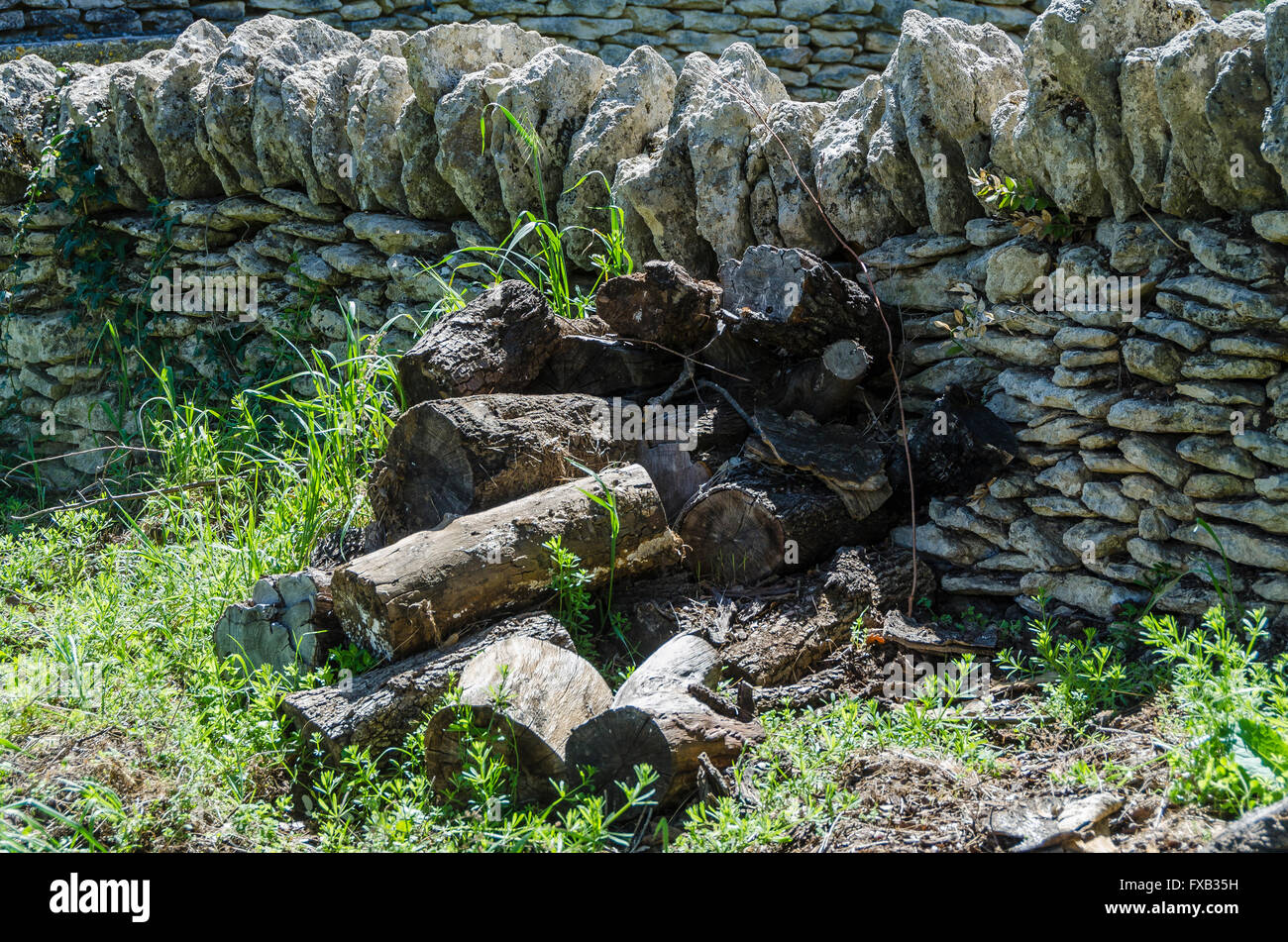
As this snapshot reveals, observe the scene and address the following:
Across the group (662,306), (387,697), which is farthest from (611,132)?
(387,697)

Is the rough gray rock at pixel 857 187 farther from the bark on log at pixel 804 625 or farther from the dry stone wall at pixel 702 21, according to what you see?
the dry stone wall at pixel 702 21

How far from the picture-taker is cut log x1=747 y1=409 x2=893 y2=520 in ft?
10.9

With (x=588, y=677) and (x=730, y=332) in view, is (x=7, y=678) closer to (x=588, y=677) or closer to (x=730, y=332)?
(x=588, y=677)

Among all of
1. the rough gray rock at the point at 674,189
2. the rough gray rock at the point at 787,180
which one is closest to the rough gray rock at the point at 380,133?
the rough gray rock at the point at 674,189

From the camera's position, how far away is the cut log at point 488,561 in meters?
2.96

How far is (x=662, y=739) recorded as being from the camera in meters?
2.45

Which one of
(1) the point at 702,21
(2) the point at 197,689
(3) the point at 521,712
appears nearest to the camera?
(3) the point at 521,712

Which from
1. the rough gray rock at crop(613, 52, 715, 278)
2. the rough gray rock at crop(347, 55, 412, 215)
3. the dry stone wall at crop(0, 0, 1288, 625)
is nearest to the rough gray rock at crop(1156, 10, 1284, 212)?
the dry stone wall at crop(0, 0, 1288, 625)

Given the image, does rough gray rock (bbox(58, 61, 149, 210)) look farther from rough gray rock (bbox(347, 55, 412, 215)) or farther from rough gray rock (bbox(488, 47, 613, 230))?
rough gray rock (bbox(488, 47, 613, 230))

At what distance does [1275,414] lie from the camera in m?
2.76

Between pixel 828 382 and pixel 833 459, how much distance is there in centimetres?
31

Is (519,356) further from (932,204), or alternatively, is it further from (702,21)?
(702,21)

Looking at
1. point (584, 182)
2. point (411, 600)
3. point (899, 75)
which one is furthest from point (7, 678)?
point (899, 75)

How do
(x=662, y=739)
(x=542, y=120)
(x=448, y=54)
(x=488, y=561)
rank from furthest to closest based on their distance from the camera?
(x=448, y=54), (x=542, y=120), (x=488, y=561), (x=662, y=739)
